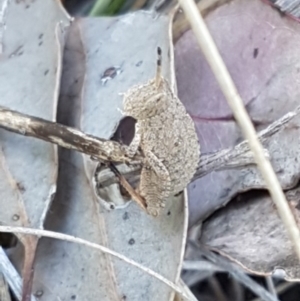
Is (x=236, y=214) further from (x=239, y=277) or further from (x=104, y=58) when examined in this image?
(x=104, y=58)

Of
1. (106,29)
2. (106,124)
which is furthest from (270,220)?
(106,29)

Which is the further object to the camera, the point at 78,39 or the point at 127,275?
the point at 78,39

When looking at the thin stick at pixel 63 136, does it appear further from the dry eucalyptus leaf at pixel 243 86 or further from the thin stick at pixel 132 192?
the dry eucalyptus leaf at pixel 243 86

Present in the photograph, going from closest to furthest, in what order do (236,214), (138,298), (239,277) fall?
1. (138,298)
2. (236,214)
3. (239,277)

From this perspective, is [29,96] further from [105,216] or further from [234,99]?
[234,99]

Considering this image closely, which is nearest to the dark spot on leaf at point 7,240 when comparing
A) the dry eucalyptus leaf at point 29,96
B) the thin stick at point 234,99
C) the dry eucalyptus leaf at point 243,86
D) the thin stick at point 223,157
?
the dry eucalyptus leaf at point 29,96

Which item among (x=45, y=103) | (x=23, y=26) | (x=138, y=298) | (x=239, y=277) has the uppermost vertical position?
(x=23, y=26)
